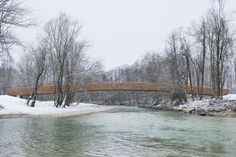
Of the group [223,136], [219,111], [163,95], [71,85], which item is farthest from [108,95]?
[223,136]

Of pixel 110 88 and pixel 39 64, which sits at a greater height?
pixel 39 64

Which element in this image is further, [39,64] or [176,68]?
[176,68]

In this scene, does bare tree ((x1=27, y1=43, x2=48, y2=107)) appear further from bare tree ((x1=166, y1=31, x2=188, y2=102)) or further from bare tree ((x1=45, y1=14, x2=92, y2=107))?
bare tree ((x1=166, y1=31, x2=188, y2=102))

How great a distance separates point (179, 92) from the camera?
217ft

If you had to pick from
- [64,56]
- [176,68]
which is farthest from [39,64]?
[176,68]

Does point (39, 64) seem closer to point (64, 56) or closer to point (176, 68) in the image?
point (64, 56)

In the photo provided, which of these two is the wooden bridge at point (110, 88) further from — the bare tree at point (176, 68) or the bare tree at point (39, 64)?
the bare tree at point (39, 64)

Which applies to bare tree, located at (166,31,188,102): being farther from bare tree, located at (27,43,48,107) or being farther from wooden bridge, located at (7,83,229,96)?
bare tree, located at (27,43,48,107)

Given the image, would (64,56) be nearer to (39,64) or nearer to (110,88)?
(39,64)

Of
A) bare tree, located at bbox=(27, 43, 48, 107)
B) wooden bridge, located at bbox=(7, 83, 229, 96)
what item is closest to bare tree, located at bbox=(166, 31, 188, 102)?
wooden bridge, located at bbox=(7, 83, 229, 96)

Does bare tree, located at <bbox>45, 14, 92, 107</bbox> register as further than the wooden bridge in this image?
No

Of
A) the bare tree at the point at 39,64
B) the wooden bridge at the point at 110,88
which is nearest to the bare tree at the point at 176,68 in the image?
the wooden bridge at the point at 110,88

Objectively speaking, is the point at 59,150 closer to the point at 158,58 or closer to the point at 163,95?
the point at 163,95

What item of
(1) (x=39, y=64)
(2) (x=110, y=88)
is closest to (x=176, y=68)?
(2) (x=110, y=88)
